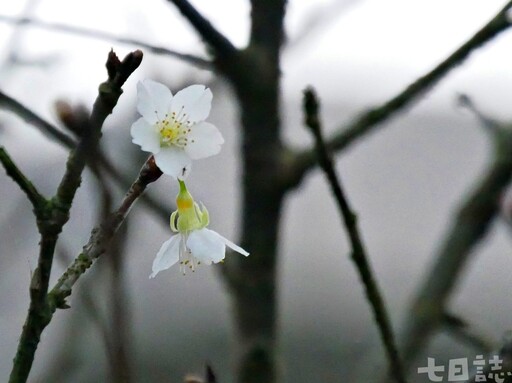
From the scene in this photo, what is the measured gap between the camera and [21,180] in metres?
0.53

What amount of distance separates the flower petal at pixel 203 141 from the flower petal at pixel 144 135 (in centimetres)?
4

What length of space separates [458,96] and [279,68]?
313 millimetres

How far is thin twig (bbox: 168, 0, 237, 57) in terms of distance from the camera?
97cm

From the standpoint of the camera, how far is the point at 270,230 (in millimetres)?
1062

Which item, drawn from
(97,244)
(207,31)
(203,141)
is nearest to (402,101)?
(207,31)

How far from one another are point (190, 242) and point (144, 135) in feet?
0.33

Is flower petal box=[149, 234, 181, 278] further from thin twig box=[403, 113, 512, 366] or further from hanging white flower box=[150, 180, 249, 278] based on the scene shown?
thin twig box=[403, 113, 512, 366]

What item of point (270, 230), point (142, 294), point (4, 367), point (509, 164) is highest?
point (142, 294)

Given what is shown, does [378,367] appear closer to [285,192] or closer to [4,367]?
[285,192]

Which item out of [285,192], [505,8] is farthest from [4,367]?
[505,8]

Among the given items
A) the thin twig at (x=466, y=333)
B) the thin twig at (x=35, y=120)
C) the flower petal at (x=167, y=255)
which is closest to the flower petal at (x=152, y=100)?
the flower petal at (x=167, y=255)

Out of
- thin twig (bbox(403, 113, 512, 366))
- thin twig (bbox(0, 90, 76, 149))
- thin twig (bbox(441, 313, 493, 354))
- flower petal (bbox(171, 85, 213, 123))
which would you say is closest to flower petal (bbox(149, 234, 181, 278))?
flower petal (bbox(171, 85, 213, 123))

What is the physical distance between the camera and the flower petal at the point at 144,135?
0.62 metres

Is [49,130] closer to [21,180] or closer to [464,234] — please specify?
[21,180]
